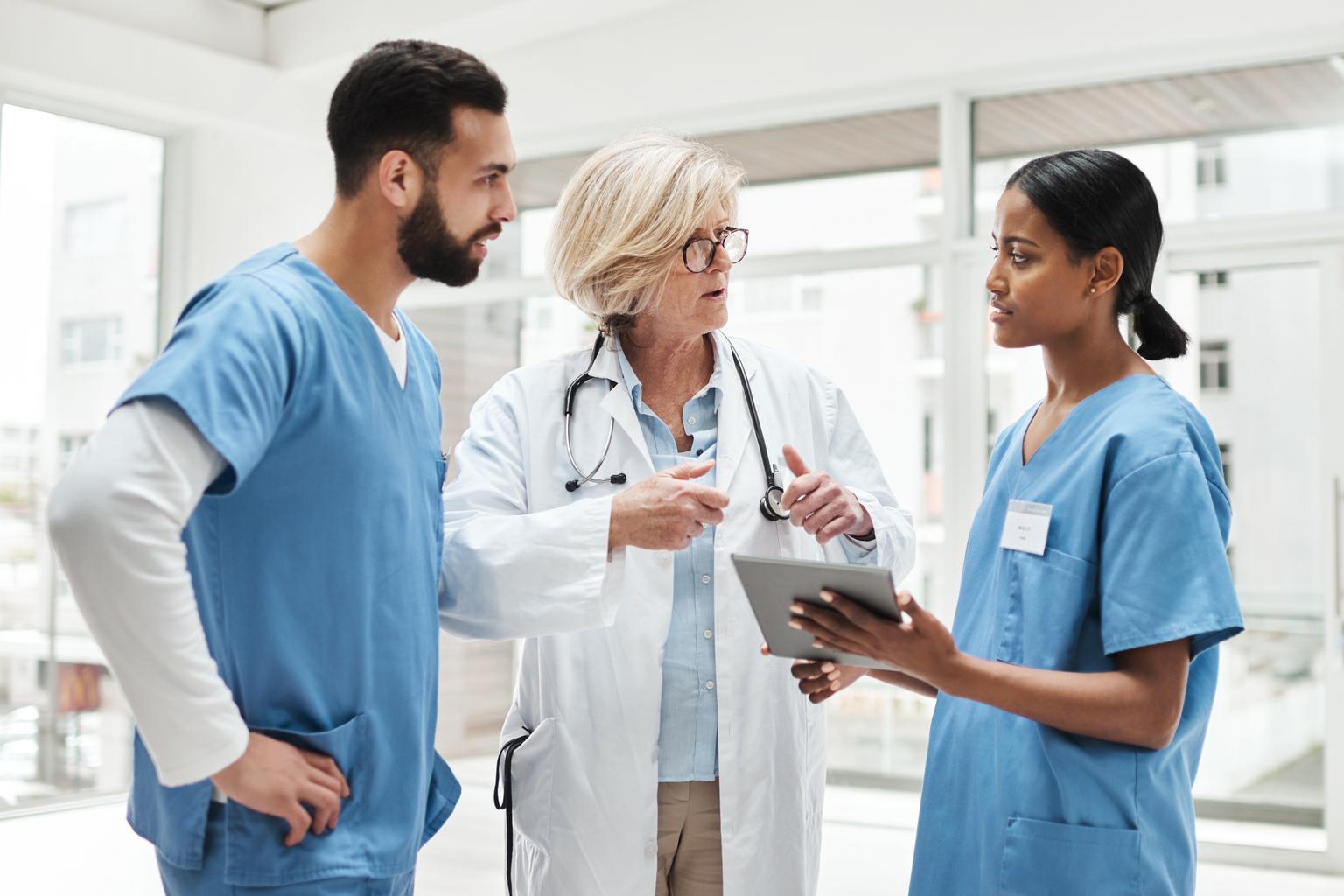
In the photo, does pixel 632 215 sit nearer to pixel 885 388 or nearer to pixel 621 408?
pixel 621 408

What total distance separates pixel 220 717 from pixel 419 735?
0.28 m

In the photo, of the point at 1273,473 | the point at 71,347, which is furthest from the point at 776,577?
the point at 71,347

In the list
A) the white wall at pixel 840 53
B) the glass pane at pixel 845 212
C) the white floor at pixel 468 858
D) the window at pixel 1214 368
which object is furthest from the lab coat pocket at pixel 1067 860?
the glass pane at pixel 845 212

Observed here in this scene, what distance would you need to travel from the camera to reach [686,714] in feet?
5.84

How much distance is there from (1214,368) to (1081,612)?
3703 mm

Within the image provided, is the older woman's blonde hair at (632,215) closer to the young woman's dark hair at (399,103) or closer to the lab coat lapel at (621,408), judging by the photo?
the lab coat lapel at (621,408)

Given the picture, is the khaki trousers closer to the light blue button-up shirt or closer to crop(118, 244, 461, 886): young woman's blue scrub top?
the light blue button-up shirt

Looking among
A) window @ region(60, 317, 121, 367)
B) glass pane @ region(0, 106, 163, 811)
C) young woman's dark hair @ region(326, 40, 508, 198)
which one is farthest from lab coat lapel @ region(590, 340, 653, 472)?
window @ region(60, 317, 121, 367)

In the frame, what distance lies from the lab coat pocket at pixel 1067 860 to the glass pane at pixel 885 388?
3.75m

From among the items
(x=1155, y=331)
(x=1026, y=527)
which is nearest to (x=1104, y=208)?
(x=1155, y=331)

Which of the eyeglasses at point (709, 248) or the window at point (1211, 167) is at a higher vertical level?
the window at point (1211, 167)

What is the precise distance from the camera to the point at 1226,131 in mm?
4637

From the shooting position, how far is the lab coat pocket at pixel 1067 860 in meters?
1.34

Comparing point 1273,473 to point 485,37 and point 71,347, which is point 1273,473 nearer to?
point 485,37
